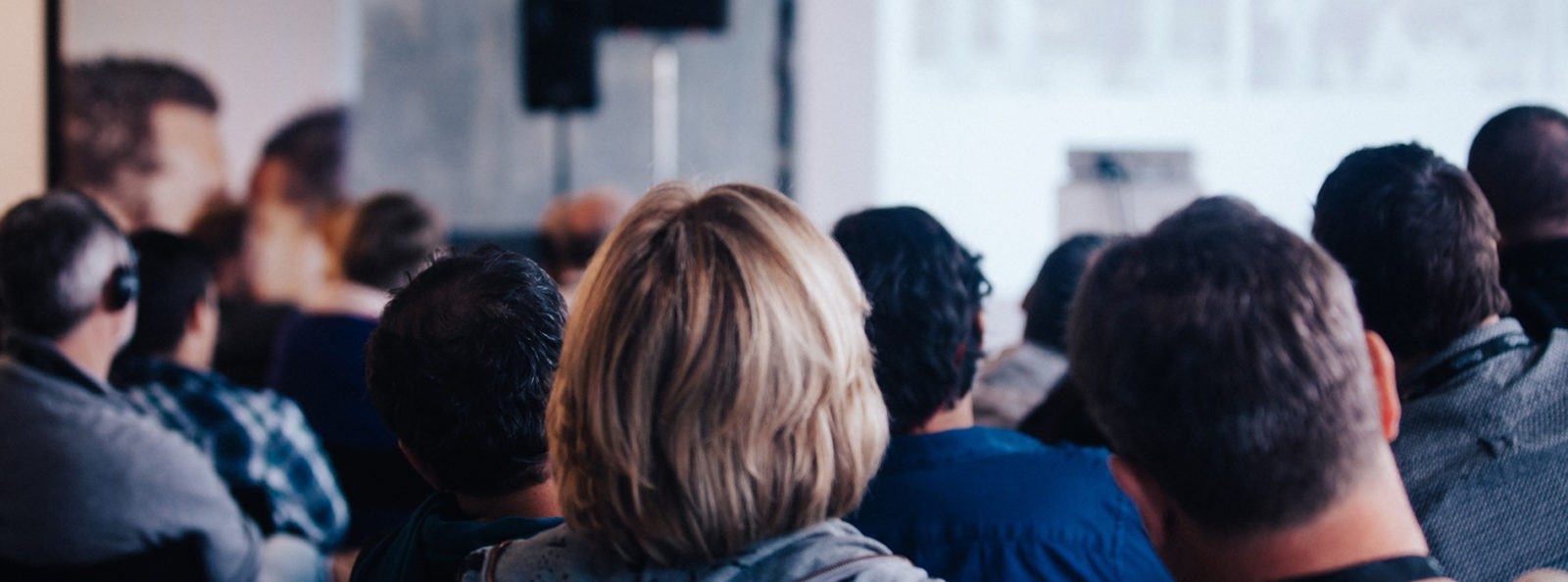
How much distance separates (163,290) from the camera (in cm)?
259

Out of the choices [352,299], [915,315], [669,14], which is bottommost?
[352,299]

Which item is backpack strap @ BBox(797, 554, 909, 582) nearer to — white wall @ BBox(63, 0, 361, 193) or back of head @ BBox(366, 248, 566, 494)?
back of head @ BBox(366, 248, 566, 494)

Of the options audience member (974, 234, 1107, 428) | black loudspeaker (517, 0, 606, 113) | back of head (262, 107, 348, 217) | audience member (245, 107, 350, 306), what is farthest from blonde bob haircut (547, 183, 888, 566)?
black loudspeaker (517, 0, 606, 113)

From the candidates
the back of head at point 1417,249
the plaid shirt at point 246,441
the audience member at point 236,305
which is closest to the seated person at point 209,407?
the plaid shirt at point 246,441

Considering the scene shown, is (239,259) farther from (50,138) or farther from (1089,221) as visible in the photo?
(1089,221)

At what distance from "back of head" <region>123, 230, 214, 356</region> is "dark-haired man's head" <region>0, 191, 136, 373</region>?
0.38 meters

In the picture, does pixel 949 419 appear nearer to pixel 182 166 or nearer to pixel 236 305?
pixel 236 305

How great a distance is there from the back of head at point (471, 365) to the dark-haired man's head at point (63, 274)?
49.9 inches

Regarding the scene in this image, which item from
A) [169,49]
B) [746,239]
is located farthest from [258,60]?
[746,239]

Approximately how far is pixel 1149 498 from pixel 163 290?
232 centimetres

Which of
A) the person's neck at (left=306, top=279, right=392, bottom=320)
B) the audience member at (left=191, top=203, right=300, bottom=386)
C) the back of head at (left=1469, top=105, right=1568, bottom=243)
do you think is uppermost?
the back of head at (left=1469, top=105, right=1568, bottom=243)

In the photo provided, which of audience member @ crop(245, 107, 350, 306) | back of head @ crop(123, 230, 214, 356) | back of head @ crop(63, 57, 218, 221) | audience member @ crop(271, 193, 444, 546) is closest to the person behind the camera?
back of head @ crop(123, 230, 214, 356)

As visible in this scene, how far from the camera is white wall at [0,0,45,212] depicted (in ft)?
15.0

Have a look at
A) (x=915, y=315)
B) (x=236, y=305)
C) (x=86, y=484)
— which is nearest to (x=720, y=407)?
(x=915, y=315)
